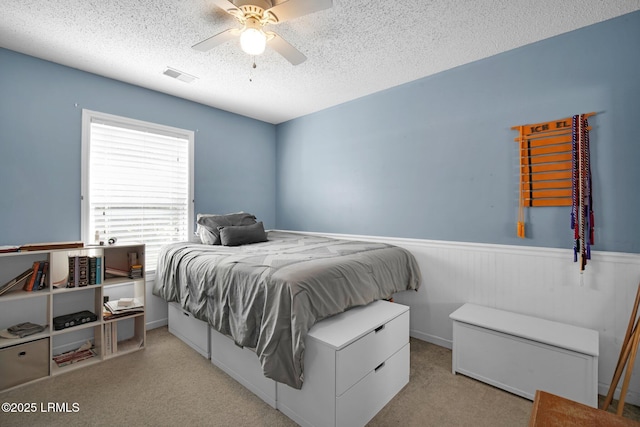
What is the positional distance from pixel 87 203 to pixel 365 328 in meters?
2.72

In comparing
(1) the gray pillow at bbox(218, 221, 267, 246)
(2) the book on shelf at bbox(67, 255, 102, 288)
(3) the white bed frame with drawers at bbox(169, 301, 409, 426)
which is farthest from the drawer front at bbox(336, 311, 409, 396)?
(2) the book on shelf at bbox(67, 255, 102, 288)

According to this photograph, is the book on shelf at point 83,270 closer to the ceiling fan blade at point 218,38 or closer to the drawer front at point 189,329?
the drawer front at point 189,329

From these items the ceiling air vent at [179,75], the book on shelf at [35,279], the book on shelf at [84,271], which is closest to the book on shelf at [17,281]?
the book on shelf at [35,279]

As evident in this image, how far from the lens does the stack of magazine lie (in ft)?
8.25

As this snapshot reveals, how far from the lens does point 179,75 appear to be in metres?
2.84

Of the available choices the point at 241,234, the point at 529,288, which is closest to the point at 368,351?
the point at 529,288

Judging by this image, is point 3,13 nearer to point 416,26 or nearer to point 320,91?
point 320,91

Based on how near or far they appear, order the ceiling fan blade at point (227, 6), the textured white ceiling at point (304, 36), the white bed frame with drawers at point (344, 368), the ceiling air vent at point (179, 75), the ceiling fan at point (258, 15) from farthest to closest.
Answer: the ceiling air vent at point (179, 75), the textured white ceiling at point (304, 36), the ceiling fan blade at point (227, 6), the ceiling fan at point (258, 15), the white bed frame with drawers at point (344, 368)

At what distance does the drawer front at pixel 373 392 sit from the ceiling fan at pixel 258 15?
6.84 feet

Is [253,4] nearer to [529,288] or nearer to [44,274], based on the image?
[44,274]

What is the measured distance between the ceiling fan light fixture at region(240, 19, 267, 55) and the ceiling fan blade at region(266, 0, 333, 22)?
0.45ft

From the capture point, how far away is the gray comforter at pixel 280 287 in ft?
5.36

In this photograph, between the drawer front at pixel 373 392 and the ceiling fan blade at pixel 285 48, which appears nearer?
the drawer front at pixel 373 392

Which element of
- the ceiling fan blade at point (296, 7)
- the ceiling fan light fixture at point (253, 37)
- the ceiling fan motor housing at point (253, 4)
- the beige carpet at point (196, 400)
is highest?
the ceiling fan motor housing at point (253, 4)
